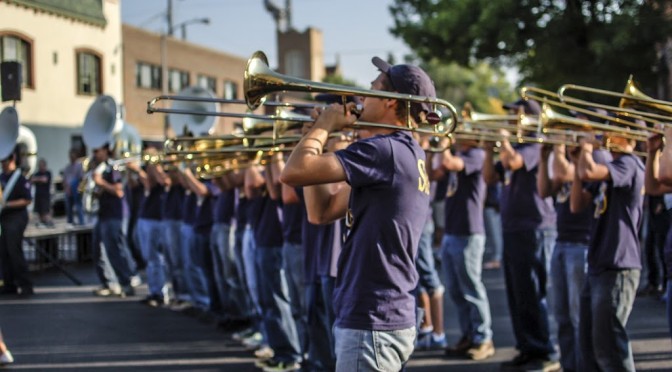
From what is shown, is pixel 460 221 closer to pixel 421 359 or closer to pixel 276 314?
pixel 421 359

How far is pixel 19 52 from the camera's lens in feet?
70.6

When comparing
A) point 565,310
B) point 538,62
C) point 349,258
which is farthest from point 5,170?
point 538,62

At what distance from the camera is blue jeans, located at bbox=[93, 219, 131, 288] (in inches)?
437

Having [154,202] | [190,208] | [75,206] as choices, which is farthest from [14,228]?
[75,206]

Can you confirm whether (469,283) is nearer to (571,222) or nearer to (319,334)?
(571,222)

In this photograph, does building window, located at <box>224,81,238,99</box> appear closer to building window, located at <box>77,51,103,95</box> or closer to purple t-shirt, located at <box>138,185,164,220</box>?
building window, located at <box>77,51,103,95</box>

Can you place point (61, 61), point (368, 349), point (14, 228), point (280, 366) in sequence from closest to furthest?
point (368, 349) < point (280, 366) < point (14, 228) < point (61, 61)

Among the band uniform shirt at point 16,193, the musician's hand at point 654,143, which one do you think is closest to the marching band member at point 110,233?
the band uniform shirt at point 16,193

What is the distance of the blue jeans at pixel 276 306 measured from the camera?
22.2 feet

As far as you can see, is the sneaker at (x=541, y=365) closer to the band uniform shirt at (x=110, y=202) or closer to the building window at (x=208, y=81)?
the band uniform shirt at (x=110, y=202)

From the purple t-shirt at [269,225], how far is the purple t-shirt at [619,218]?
263 cm

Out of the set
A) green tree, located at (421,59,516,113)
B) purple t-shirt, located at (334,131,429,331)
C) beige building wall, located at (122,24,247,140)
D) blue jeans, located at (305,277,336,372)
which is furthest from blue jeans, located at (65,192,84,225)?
green tree, located at (421,59,516,113)

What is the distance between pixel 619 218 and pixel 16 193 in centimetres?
827

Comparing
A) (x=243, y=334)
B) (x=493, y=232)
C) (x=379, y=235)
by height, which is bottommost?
(x=243, y=334)
